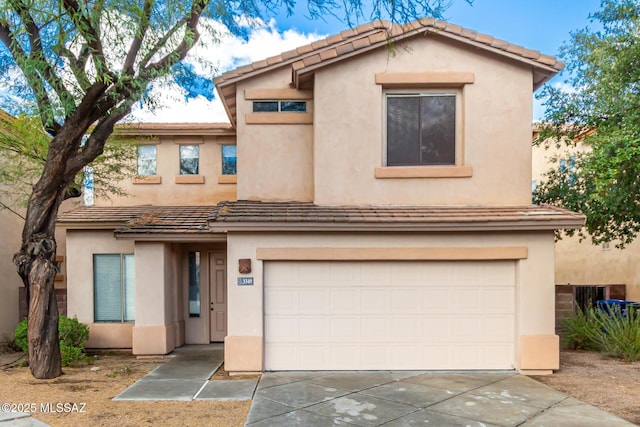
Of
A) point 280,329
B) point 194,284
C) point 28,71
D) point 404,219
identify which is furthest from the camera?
point 194,284

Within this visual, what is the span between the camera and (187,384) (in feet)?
24.6

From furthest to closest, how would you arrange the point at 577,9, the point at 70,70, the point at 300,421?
the point at 577,9
the point at 70,70
the point at 300,421

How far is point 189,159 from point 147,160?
130 centimetres

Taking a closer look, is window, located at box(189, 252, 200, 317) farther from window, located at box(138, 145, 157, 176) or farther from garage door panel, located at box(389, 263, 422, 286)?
garage door panel, located at box(389, 263, 422, 286)

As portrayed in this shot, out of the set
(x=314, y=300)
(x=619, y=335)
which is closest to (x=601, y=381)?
(x=619, y=335)

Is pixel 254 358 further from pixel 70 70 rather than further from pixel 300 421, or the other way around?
pixel 70 70

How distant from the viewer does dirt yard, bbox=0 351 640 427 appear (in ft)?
19.5

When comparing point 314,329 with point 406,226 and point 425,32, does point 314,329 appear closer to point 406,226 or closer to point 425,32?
point 406,226

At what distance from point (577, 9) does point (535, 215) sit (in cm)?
694

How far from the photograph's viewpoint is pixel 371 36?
8.78m

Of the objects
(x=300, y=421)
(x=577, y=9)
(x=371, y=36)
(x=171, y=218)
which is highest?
(x=577, y=9)

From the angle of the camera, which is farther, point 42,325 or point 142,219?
point 142,219

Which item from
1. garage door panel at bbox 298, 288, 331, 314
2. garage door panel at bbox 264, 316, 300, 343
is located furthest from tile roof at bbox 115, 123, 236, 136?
garage door panel at bbox 264, 316, 300, 343

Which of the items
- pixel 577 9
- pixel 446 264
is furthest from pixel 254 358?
pixel 577 9
